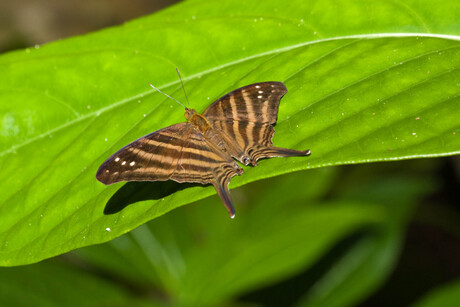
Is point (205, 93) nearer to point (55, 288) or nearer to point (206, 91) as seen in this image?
point (206, 91)

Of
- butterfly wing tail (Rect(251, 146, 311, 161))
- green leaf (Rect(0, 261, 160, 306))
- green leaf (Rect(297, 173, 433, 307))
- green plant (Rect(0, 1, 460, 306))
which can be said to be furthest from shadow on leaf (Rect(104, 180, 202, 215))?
green leaf (Rect(297, 173, 433, 307))

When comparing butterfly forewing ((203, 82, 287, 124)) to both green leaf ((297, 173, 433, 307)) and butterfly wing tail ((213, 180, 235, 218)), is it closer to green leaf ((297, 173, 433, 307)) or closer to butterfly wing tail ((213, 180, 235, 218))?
butterfly wing tail ((213, 180, 235, 218))

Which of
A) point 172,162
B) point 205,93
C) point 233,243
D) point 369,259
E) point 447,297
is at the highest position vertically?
point 205,93

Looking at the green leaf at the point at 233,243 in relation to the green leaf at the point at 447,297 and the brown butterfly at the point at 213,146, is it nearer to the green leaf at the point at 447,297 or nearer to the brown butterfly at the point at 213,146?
the green leaf at the point at 447,297

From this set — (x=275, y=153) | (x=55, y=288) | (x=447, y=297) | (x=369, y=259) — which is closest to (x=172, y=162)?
(x=275, y=153)

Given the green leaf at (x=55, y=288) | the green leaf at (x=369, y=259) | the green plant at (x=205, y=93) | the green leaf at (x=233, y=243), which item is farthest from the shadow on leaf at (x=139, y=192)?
the green leaf at (x=369, y=259)

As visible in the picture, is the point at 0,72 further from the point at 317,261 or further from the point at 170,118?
the point at 317,261

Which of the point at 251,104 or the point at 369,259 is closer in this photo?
the point at 251,104
